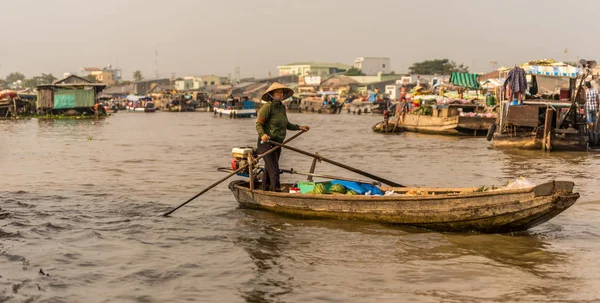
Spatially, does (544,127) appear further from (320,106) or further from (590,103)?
(320,106)

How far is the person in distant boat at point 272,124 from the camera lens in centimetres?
778

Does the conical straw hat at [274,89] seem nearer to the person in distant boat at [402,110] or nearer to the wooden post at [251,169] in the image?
the wooden post at [251,169]

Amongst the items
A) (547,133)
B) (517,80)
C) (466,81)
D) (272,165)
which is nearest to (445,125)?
(517,80)

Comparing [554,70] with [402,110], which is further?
[402,110]

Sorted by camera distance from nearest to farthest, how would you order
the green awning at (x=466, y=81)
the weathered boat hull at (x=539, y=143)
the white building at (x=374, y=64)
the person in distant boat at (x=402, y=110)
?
the weathered boat hull at (x=539, y=143), the person in distant boat at (x=402, y=110), the green awning at (x=466, y=81), the white building at (x=374, y=64)

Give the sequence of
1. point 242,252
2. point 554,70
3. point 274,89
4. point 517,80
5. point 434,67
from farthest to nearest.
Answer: point 434,67
point 554,70
point 517,80
point 274,89
point 242,252

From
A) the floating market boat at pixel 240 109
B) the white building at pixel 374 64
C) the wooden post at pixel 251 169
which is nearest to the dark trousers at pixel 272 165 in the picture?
the wooden post at pixel 251 169

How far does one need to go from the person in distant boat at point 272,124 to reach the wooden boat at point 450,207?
36 cm

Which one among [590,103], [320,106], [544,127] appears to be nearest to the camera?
[590,103]

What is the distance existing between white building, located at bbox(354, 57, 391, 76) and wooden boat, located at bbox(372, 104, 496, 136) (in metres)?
75.1

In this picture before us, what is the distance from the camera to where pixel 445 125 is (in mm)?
22172

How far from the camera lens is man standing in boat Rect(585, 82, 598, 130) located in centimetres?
1506

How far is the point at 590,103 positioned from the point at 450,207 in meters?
10.3

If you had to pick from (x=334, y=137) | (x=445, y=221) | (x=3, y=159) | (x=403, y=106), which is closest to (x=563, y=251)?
(x=445, y=221)
